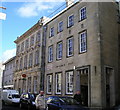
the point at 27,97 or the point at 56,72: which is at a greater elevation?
the point at 56,72

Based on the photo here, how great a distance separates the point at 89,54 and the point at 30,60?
1515 centimetres

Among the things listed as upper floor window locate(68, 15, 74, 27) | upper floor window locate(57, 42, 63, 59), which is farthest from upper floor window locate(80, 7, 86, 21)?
upper floor window locate(57, 42, 63, 59)

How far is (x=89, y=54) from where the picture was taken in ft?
60.6

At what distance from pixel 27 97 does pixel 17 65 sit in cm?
1929

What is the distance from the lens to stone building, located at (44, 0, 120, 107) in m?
17.6

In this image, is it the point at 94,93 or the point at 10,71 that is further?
the point at 10,71

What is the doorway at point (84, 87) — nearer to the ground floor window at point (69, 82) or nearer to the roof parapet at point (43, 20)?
the ground floor window at point (69, 82)

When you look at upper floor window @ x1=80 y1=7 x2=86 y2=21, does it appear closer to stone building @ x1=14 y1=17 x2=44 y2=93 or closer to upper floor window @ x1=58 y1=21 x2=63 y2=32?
upper floor window @ x1=58 y1=21 x2=63 y2=32

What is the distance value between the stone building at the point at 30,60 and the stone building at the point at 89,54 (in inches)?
180

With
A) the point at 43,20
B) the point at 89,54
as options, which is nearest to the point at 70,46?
the point at 89,54

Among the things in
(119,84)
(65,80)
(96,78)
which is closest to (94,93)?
(96,78)

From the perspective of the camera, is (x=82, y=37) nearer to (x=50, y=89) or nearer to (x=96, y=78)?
(x=96, y=78)

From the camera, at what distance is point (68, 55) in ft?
71.1

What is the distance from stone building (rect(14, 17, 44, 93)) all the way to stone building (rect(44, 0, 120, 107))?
15.0 ft
